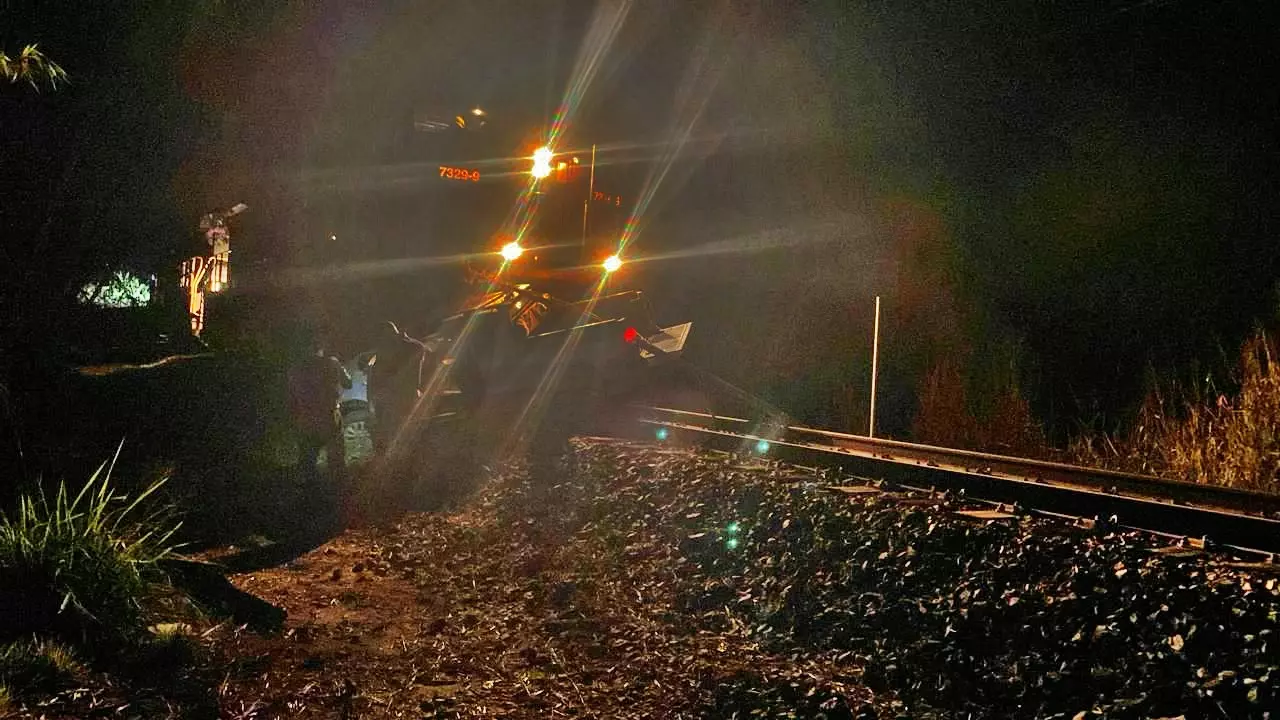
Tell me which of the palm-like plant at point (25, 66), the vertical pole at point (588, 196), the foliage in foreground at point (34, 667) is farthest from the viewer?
the vertical pole at point (588, 196)

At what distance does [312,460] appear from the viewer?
11586 mm

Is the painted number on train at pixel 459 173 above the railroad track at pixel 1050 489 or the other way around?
above

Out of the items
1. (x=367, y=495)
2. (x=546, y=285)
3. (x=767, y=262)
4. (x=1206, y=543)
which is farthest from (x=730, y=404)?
(x=1206, y=543)

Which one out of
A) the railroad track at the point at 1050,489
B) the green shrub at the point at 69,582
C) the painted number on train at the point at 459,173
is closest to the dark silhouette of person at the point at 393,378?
the painted number on train at the point at 459,173

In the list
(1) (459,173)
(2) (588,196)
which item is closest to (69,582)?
(1) (459,173)

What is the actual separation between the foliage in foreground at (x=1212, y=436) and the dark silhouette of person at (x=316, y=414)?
9.09 metres

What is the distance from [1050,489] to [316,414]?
9596mm

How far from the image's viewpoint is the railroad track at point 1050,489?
5375 millimetres

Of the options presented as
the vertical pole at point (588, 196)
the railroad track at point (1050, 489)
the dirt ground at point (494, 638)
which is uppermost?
the vertical pole at point (588, 196)

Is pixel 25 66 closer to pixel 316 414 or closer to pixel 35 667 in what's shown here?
pixel 35 667

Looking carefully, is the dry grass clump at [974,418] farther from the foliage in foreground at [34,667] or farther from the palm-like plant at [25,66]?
the palm-like plant at [25,66]

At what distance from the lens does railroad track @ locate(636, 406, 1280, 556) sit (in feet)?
17.6

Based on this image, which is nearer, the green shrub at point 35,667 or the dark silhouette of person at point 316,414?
the green shrub at point 35,667

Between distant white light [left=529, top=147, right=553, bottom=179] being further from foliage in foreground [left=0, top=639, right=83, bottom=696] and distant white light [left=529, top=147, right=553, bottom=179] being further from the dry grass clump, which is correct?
A: foliage in foreground [left=0, top=639, right=83, bottom=696]
